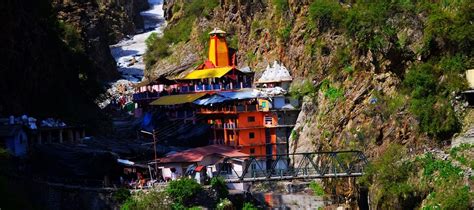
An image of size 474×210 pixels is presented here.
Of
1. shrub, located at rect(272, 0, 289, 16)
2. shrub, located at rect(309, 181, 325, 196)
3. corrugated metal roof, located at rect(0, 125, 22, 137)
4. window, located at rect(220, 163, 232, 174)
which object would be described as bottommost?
shrub, located at rect(309, 181, 325, 196)

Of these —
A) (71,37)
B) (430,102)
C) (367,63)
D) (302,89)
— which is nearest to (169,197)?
(430,102)

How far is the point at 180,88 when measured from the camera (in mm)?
75188

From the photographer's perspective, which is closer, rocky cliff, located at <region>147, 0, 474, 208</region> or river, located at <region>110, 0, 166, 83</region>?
rocky cliff, located at <region>147, 0, 474, 208</region>

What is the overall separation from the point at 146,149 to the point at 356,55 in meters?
15.6

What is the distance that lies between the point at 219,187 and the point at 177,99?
960 inches

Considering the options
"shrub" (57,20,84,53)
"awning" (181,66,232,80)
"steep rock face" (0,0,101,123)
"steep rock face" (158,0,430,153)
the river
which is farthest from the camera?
the river

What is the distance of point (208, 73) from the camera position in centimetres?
7312

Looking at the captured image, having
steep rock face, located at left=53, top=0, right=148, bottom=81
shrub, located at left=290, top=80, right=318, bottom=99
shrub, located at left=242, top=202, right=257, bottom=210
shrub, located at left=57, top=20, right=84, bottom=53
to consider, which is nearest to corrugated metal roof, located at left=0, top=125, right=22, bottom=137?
shrub, located at left=242, top=202, right=257, bottom=210

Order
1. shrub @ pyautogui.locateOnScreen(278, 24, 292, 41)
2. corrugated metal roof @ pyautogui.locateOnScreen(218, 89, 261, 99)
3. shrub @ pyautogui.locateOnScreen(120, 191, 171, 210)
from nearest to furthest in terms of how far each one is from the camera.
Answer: shrub @ pyautogui.locateOnScreen(120, 191, 171, 210) < corrugated metal roof @ pyautogui.locateOnScreen(218, 89, 261, 99) < shrub @ pyautogui.locateOnScreen(278, 24, 292, 41)

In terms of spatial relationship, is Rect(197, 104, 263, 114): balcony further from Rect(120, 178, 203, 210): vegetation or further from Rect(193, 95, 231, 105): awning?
Rect(120, 178, 203, 210): vegetation

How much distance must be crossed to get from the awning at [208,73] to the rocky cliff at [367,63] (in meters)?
2.68

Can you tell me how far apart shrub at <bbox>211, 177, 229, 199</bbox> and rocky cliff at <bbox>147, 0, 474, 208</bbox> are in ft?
32.6

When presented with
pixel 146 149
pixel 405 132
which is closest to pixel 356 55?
pixel 405 132

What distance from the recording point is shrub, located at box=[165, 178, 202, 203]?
1805 inches
